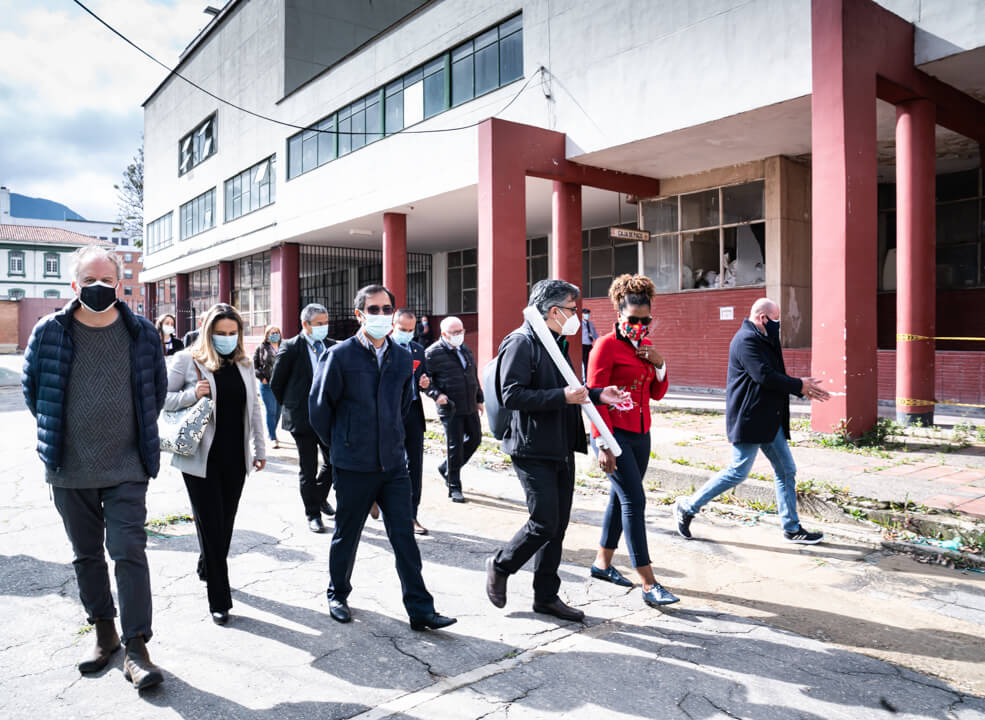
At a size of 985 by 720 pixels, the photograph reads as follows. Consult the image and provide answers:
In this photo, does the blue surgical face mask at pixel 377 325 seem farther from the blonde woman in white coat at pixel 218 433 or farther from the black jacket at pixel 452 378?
the black jacket at pixel 452 378

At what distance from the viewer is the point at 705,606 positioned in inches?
167

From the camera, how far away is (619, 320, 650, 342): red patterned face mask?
4.42m

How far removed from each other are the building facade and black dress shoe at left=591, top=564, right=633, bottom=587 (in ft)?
18.2

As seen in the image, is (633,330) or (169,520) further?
(169,520)

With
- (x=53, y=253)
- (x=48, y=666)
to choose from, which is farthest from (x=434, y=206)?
(x=53, y=253)

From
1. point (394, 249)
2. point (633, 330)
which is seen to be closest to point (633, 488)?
point (633, 330)

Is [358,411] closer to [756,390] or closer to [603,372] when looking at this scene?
[603,372]

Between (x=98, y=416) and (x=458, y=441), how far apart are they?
13.0 feet

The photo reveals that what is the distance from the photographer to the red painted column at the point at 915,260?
33.7 ft

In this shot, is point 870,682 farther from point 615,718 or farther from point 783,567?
point 783,567

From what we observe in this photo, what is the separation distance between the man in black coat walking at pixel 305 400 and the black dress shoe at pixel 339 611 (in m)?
1.84

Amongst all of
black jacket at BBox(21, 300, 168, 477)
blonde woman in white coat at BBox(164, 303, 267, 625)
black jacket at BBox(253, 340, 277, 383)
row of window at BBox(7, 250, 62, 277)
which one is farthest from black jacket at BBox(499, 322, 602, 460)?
row of window at BBox(7, 250, 62, 277)

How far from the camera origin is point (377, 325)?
4105 millimetres

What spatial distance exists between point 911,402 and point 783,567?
21.7 feet
